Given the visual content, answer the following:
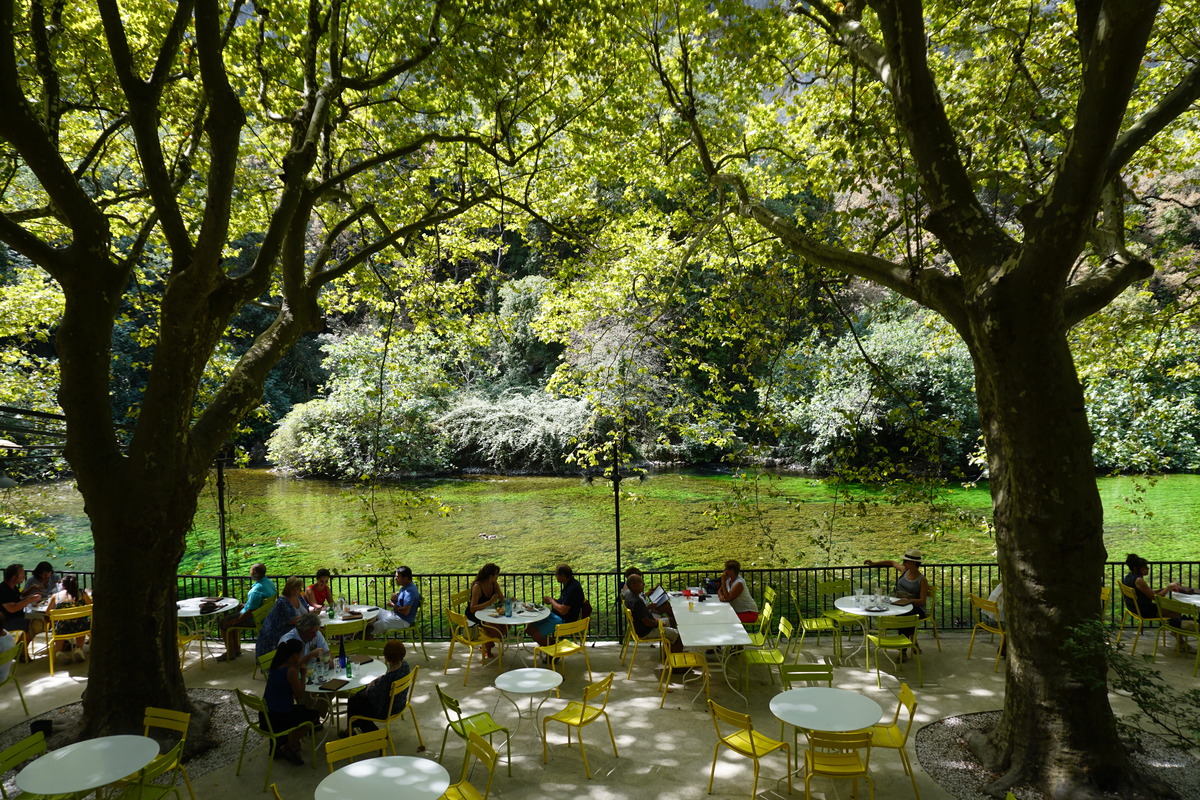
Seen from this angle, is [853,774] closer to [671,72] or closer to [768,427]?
[768,427]

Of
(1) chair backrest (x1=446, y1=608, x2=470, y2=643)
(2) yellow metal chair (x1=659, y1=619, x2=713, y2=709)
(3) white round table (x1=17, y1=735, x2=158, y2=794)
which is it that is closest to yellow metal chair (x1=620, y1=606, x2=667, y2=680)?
(2) yellow metal chair (x1=659, y1=619, x2=713, y2=709)

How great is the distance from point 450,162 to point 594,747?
9.02 meters

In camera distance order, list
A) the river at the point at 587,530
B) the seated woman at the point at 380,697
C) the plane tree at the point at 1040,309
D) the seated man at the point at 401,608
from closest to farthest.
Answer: the plane tree at the point at 1040,309 < the seated woman at the point at 380,697 < the seated man at the point at 401,608 < the river at the point at 587,530

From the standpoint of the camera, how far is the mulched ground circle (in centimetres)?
605

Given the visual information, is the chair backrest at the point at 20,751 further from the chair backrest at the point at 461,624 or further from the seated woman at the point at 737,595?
the seated woman at the point at 737,595

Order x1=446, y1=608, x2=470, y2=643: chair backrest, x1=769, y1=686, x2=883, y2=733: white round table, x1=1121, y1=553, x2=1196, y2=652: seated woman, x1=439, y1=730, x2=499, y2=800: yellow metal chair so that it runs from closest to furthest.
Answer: x1=439, y1=730, x2=499, y2=800: yellow metal chair
x1=769, y1=686, x2=883, y2=733: white round table
x1=446, y1=608, x2=470, y2=643: chair backrest
x1=1121, y1=553, x2=1196, y2=652: seated woman

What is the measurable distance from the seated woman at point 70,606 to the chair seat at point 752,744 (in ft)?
26.9

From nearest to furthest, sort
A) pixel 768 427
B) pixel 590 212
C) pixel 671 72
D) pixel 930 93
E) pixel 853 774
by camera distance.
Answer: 1. pixel 853 774
2. pixel 930 93
3. pixel 768 427
4. pixel 671 72
5. pixel 590 212

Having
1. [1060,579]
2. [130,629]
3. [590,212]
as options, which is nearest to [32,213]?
[130,629]

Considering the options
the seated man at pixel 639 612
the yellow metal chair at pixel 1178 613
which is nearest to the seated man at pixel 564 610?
the seated man at pixel 639 612

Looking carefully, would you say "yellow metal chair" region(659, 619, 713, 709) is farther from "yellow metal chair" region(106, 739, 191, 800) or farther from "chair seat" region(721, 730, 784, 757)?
"yellow metal chair" region(106, 739, 191, 800)

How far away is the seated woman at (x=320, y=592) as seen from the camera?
8.81 m

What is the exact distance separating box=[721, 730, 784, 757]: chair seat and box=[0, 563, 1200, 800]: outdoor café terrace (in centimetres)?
46

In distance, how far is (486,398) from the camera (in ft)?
94.2
